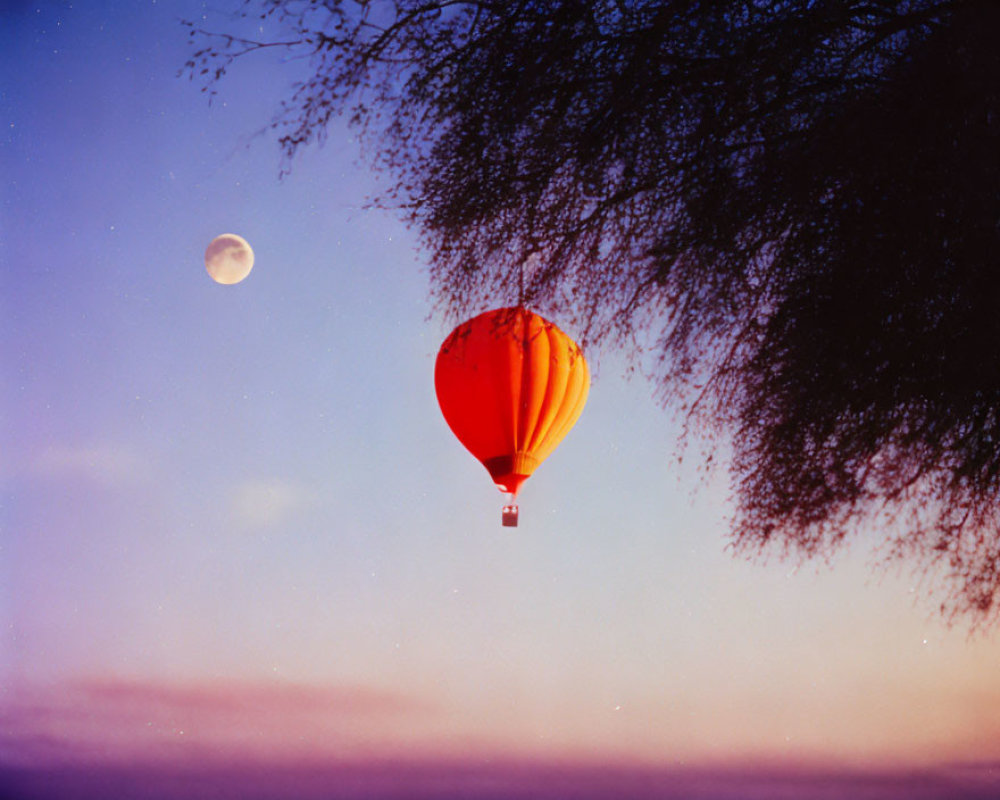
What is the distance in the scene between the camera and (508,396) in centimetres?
739

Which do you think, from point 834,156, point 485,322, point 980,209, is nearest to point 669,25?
point 834,156

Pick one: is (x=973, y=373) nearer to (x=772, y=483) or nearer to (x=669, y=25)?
(x=772, y=483)

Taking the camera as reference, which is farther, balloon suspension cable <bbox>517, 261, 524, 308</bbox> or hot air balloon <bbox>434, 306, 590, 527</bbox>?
hot air balloon <bbox>434, 306, 590, 527</bbox>

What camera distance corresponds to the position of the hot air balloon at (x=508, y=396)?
704 centimetres

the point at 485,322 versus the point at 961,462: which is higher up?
the point at 485,322

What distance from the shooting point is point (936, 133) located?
436 cm

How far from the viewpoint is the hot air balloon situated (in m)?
7.04

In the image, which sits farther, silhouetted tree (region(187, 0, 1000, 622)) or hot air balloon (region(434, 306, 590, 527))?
hot air balloon (region(434, 306, 590, 527))

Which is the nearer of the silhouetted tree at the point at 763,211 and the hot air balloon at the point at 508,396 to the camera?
the silhouetted tree at the point at 763,211

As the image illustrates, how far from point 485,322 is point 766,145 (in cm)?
311

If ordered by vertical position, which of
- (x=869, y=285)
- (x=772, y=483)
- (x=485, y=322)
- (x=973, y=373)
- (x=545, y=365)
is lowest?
(x=772, y=483)

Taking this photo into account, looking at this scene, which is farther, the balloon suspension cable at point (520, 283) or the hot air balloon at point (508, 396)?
the hot air balloon at point (508, 396)

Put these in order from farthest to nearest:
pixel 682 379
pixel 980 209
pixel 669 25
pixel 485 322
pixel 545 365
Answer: pixel 485 322 < pixel 545 365 < pixel 682 379 < pixel 669 25 < pixel 980 209

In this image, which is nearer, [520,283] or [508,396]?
[520,283]
